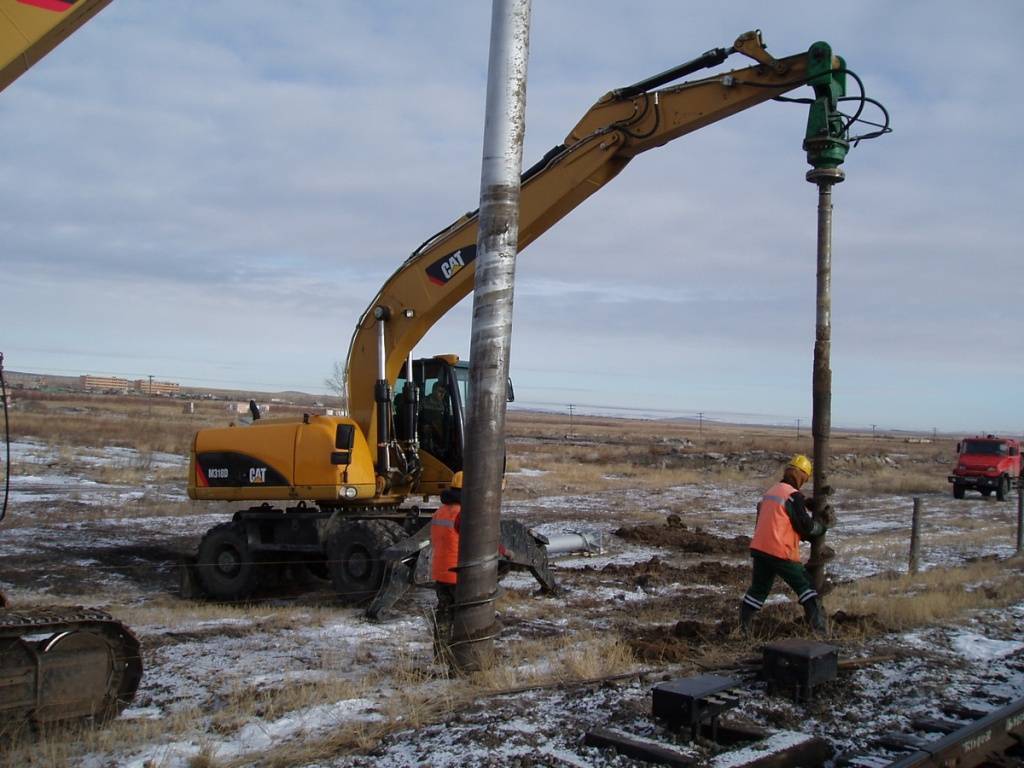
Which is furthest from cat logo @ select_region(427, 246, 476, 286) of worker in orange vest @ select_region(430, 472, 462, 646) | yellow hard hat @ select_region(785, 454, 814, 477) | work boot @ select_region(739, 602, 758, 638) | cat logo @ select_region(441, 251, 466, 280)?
work boot @ select_region(739, 602, 758, 638)

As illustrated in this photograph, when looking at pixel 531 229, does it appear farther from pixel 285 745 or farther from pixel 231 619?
pixel 285 745

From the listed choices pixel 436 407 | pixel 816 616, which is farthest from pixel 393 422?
pixel 816 616

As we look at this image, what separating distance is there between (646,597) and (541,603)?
1.45 m

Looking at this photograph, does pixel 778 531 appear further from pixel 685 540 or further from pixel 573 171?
pixel 685 540

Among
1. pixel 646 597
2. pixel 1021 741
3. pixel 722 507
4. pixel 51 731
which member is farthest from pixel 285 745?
pixel 722 507

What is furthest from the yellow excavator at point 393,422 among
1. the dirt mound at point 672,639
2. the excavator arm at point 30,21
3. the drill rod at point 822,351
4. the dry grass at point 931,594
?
the excavator arm at point 30,21

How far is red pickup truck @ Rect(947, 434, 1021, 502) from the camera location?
102 feet

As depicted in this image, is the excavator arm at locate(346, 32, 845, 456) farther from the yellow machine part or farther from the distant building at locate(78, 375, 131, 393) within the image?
the distant building at locate(78, 375, 131, 393)

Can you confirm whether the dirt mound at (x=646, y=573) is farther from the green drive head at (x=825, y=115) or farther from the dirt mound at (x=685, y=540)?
the green drive head at (x=825, y=115)

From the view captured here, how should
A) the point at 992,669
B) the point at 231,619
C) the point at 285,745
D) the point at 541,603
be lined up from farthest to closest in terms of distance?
the point at 541,603 → the point at 231,619 → the point at 992,669 → the point at 285,745

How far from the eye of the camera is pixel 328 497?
1169 cm

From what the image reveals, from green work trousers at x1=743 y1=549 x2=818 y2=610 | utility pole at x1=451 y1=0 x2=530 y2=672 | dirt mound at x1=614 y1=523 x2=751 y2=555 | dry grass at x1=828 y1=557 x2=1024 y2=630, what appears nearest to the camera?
utility pole at x1=451 y1=0 x2=530 y2=672

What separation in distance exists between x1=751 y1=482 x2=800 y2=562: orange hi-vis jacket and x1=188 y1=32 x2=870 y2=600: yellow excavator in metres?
3.21

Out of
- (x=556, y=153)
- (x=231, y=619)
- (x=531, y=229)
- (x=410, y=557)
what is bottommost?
(x=231, y=619)
